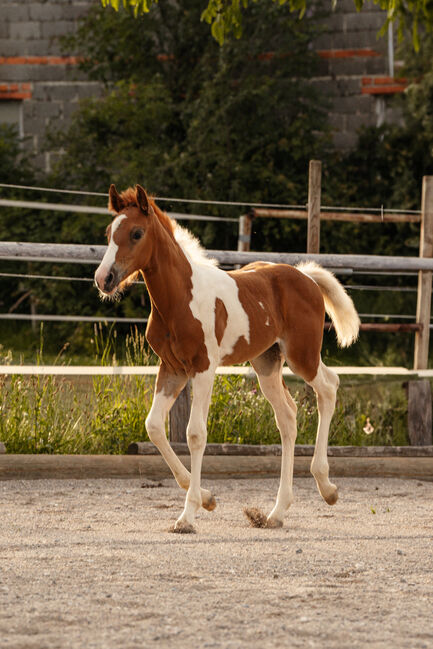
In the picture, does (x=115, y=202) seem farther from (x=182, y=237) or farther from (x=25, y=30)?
(x=25, y=30)

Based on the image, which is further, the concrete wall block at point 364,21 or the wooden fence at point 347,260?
the concrete wall block at point 364,21

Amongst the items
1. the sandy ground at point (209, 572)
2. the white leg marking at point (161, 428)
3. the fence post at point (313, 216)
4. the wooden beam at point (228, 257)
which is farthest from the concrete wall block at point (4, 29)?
the white leg marking at point (161, 428)

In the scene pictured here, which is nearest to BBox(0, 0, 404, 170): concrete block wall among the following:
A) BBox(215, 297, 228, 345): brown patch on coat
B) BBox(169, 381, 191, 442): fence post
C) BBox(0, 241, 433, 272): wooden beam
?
BBox(0, 241, 433, 272): wooden beam

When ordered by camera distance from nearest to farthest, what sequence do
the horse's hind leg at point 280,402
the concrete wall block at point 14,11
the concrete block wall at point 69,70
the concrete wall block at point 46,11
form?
1. the horse's hind leg at point 280,402
2. the concrete block wall at point 69,70
3. the concrete wall block at point 46,11
4. the concrete wall block at point 14,11

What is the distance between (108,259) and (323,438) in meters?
1.59

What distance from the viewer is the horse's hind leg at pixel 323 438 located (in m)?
5.45

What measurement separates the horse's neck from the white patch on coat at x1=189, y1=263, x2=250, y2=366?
0.33 feet

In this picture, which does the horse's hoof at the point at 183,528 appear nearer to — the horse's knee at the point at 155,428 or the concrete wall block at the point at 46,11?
the horse's knee at the point at 155,428

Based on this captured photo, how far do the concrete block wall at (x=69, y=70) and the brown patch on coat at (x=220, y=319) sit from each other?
10.1 metres

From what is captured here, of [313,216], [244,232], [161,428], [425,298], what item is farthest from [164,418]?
[244,232]

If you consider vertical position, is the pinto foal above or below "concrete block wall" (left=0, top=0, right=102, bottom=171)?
below

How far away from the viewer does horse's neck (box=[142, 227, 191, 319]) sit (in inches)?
195

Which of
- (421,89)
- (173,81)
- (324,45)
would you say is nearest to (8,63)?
(173,81)

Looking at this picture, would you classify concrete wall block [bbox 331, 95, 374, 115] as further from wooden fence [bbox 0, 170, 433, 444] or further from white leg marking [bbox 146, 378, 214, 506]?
white leg marking [bbox 146, 378, 214, 506]
